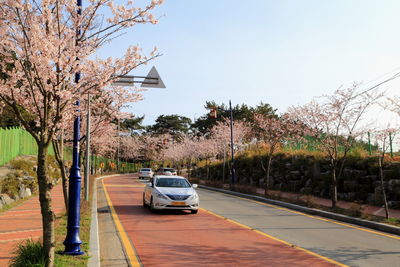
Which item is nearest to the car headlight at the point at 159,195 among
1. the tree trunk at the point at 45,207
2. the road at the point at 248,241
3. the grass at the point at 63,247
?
the road at the point at 248,241

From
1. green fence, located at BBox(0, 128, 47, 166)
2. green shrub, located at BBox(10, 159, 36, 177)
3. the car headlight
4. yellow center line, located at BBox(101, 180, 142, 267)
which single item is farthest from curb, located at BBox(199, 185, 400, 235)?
green fence, located at BBox(0, 128, 47, 166)

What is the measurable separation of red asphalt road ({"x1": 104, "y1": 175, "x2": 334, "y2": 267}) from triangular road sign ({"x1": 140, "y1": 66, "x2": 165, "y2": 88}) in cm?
424

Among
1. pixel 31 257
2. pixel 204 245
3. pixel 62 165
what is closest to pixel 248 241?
pixel 204 245

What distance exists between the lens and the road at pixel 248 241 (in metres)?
7.43

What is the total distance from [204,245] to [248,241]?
118cm

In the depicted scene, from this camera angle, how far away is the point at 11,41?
646 cm

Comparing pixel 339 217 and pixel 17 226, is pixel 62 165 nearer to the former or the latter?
pixel 17 226

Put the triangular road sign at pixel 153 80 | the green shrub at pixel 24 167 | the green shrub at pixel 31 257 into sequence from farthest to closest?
the green shrub at pixel 24 167
the triangular road sign at pixel 153 80
the green shrub at pixel 31 257

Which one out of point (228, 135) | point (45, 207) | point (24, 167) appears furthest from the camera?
point (228, 135)

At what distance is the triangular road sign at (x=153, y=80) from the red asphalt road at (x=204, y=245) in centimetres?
424

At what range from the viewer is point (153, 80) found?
11.8m

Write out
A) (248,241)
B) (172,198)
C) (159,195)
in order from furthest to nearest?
1. (159,195)
2. (172,198)
3. (248,241)

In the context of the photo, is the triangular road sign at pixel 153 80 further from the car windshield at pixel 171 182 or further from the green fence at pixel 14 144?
the green fence at pixel 14 144

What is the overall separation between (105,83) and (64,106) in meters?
1.03
